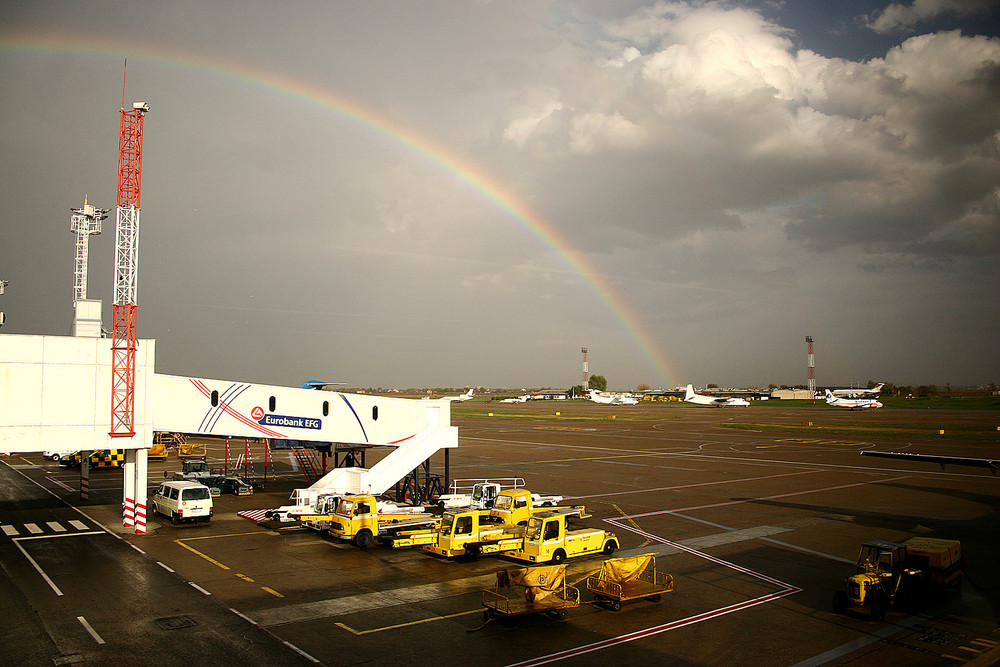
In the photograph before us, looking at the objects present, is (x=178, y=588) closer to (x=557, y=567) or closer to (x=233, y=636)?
(x=233, y=636)

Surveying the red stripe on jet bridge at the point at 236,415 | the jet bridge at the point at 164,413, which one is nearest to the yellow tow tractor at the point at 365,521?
the jet bridge at the point at 164,413

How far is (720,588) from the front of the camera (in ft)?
77.5

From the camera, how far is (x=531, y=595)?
20.2 m

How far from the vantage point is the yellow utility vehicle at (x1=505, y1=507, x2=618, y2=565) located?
26703 mm

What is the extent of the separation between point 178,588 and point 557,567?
14.0 m

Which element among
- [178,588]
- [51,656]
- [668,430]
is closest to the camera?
[51,656]

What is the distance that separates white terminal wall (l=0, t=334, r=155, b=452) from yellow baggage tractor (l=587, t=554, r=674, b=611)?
2701cm

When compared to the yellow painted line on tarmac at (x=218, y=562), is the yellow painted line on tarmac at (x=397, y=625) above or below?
above

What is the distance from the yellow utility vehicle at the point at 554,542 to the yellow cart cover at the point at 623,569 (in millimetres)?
5091

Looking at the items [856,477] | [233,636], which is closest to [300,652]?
[233,636]

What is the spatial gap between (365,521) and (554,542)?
384 inches

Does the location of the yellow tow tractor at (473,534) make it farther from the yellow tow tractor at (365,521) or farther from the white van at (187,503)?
the white van at (187,503)

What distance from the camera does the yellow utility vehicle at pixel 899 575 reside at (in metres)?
20.5

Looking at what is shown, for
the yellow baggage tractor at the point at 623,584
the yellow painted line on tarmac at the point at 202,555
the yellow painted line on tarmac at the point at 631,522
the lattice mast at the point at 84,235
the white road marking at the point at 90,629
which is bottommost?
the yellow painted line on tarmac at the point at 631,522
